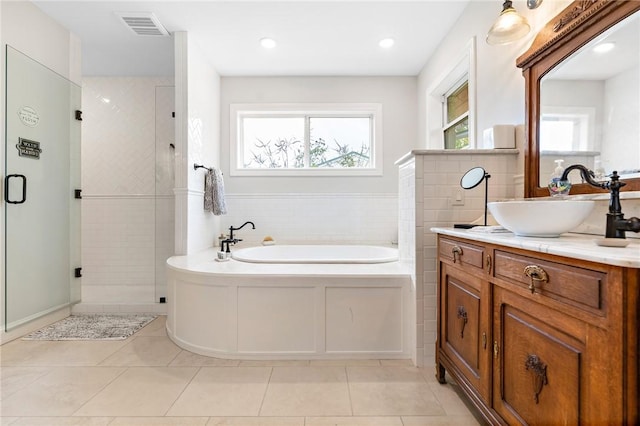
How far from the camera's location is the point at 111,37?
120 inches

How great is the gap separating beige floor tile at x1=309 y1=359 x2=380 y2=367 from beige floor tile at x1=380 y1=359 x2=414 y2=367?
0.15ft

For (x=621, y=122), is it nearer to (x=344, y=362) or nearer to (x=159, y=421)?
(x=344, y=362)

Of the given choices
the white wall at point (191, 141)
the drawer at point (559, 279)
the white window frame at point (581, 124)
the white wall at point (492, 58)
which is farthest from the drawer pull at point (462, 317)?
the white wall at point (191, 141)

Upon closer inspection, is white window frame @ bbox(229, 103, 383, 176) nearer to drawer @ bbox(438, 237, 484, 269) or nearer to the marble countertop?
drawer @ bbox(438, 237, 484, 269)

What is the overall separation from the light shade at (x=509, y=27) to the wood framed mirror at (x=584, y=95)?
11 cm

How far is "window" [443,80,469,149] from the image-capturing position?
9.62ft

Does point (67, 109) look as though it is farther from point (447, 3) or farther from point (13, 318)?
point (447, 3)

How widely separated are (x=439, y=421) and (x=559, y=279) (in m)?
1.03

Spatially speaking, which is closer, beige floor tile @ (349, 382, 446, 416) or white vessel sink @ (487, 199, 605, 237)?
white vessel sink @ (487, 199, 605, 237)

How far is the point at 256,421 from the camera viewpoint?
154 centimetres

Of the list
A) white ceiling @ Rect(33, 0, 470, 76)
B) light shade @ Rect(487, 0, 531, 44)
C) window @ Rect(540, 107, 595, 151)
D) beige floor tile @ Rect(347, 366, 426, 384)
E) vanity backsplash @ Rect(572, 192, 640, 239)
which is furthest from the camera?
white ceiling @ Rect(33, 0, 470, 76)

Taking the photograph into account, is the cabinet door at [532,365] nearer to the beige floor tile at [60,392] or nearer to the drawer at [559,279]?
the drawer at [559,279]

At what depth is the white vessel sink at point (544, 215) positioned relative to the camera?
43.5 inches

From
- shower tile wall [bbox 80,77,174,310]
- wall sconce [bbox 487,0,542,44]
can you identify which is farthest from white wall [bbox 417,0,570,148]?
→ shower tile wall [bbox 80,77,174,310]
